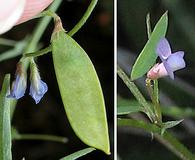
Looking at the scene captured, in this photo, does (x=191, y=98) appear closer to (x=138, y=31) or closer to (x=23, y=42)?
(x=138, y=31)

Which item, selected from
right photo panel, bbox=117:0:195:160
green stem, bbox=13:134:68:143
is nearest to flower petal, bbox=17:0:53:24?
right photo panel, bbox=117:0:195:160

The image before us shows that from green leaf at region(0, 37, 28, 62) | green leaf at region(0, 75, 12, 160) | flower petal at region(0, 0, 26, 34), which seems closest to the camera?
flower petal at region(0, 0, 26, 34)

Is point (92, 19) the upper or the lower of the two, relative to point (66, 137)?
upper

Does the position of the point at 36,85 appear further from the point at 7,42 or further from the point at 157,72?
the point at 7,42

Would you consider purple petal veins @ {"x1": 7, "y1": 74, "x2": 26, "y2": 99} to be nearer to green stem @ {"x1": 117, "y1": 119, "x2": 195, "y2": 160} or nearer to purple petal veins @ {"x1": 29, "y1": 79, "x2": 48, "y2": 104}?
purple petal veins @ {"x1": 29, "y1": 79, "x2": 48, "y2": 104}

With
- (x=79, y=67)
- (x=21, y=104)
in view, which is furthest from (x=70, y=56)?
(x=21, y=104)

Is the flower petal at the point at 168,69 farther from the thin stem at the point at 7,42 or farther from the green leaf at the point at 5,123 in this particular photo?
the thin stem at the point at 7,42

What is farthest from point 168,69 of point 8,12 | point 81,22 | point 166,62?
point 8,12

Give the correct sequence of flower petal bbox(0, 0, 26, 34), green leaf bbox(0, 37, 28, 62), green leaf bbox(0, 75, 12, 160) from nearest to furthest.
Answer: flower petal bbox(0, 0, 26, 34), green leaf bbox(0, 75, 12, 160), green leaf bbox(0, 37, 28, 62)
